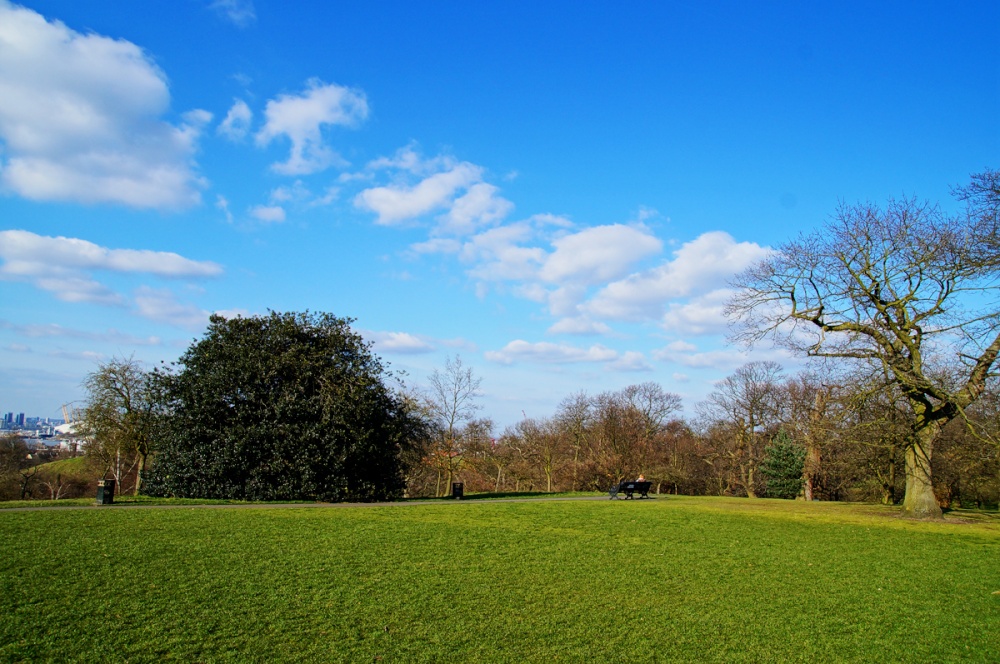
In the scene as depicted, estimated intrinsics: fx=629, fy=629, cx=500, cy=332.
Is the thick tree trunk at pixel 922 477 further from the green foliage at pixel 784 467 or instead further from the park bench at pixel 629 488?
the green foliage at pixel 784 467

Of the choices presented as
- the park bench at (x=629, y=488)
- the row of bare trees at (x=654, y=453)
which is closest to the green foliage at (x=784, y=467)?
the row of bare trees at (x=654, y=453)

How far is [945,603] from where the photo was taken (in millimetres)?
9680

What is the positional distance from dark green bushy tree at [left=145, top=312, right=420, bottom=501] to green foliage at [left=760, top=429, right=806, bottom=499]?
30870mm

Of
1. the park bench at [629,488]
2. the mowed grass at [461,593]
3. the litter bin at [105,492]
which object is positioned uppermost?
the litter bin at [105,492]

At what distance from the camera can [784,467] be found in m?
45.1

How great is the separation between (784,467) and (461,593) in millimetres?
42255

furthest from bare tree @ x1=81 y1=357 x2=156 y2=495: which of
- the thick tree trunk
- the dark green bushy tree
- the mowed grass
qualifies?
the thick tree trunk

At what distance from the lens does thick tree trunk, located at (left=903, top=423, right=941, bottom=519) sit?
71.7 feet

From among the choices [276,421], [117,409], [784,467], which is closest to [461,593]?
[276,421]

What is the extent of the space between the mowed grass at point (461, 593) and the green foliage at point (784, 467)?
30.5m

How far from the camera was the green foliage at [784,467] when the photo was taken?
44.3m

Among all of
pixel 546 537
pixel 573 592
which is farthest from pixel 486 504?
pixel 573 592

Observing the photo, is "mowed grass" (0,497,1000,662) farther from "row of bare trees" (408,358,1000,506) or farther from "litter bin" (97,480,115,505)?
"row of bare trees" (408,358,1000,506)

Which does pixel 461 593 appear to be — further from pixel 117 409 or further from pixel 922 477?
A: pixel 117 409
